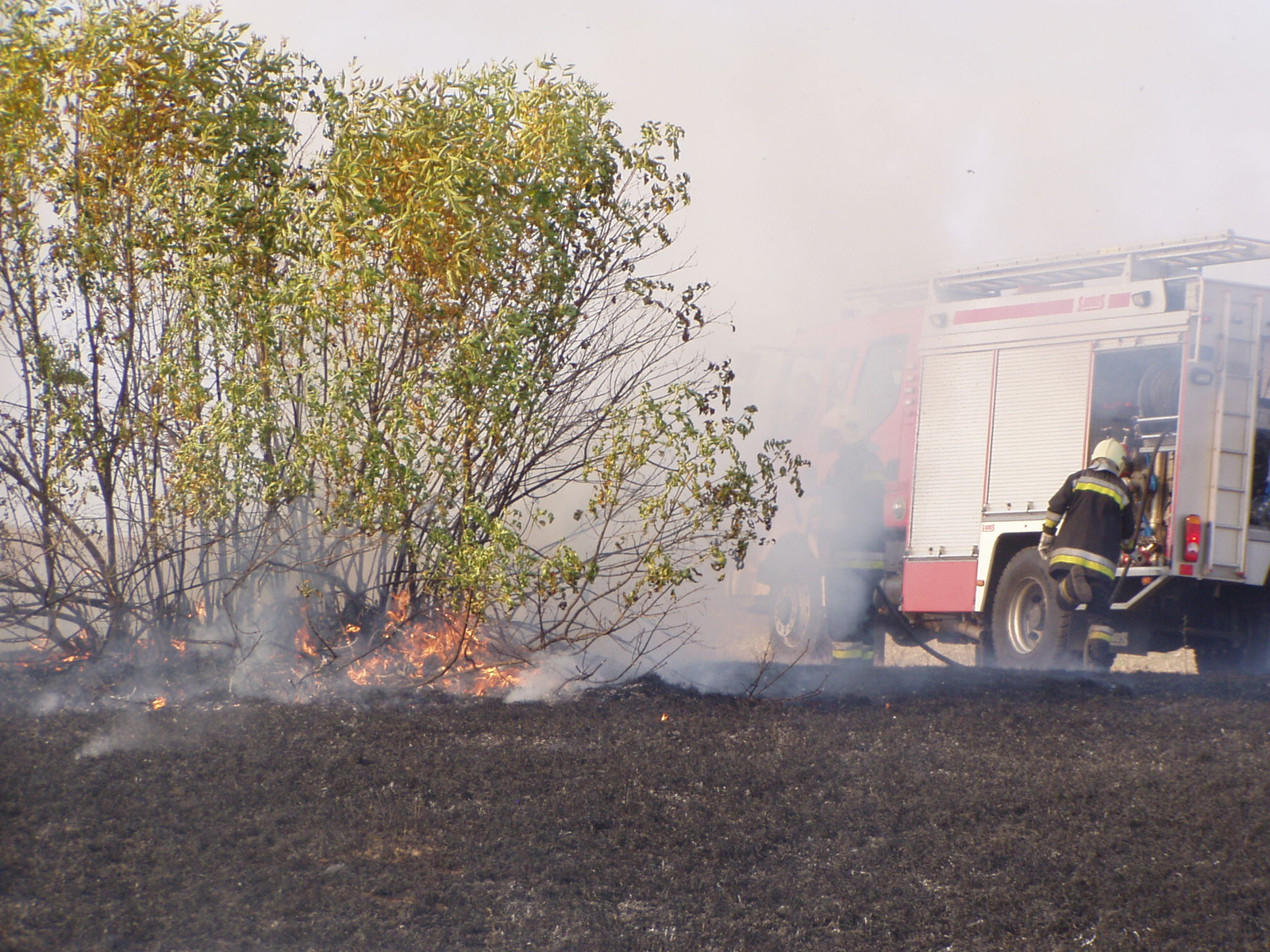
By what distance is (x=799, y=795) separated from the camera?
491 centimetres

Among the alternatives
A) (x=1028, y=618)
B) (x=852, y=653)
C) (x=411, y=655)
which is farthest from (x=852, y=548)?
(x=411, y=655)

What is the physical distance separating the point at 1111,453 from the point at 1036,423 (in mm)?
1266

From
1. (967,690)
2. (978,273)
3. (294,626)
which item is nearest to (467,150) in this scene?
(294,626)

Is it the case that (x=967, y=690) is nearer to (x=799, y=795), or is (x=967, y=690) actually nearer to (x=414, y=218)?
(x=799, y=795)

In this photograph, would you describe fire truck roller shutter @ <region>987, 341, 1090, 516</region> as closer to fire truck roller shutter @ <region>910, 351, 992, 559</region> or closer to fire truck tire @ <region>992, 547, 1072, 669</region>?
fire truck roller shutter @ <region>910, 351, 992, 559</region>

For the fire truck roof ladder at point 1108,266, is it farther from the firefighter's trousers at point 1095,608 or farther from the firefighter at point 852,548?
the firefighter's trousers at point 1095,608

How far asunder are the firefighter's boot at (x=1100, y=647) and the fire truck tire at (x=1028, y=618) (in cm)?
19

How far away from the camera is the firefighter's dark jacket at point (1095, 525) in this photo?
7949mm

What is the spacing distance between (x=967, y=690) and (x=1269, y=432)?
11.4ft

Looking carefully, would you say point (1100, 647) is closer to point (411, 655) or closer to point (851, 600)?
point (851, 600)

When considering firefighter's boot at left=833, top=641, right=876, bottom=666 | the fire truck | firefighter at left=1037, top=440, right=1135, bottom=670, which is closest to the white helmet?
firefighter at left=1037, top=440, right=1135, bottom=670

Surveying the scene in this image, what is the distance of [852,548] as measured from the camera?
1061 centimetres

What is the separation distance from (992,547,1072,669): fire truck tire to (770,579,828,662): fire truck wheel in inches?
61.3

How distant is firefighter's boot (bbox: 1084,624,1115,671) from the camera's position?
Answer: 846 cm
